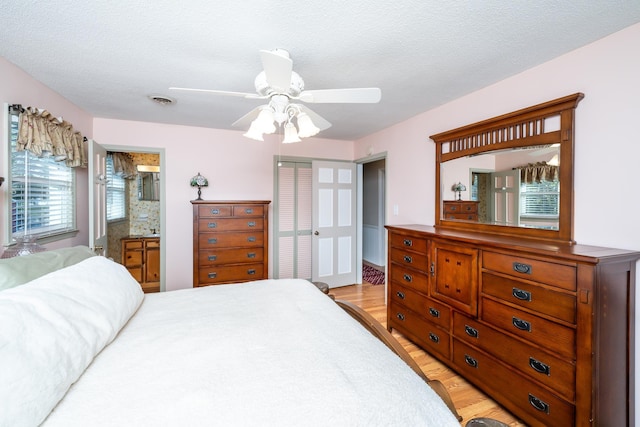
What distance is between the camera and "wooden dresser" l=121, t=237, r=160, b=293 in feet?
13.4

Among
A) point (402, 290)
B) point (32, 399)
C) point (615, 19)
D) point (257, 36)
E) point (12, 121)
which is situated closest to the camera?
point (32, 399)

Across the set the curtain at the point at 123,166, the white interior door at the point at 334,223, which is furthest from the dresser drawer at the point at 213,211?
the curtain at the point at 123,166

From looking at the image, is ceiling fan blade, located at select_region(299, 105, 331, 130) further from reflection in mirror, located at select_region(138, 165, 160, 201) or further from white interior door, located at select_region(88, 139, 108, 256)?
reflection in mirror, located at select_region(138, 165, 160, 201)

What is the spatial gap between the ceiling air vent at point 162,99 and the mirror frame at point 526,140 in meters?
2.64

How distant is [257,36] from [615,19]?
1.95m

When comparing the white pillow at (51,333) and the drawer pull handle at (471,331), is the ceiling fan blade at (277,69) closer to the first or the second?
the white pillow at (51,333)

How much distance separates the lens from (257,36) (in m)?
1.62

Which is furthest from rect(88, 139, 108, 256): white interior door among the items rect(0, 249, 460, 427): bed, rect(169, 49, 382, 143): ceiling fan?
rect(169, 49, 382, 143): ceiling fan

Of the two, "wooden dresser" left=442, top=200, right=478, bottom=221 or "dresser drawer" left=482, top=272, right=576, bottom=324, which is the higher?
"wooden dresser" left=442, top=200, right=478, bottom=221

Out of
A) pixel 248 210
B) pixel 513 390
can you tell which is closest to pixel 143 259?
pixel 248 210

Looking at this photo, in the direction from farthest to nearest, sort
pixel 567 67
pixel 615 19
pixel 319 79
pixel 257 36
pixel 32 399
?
1. pixel 319 79
2. pixel 567 67
3. pixel 257 36
4. pixel 615 19
5. pixel 32 399

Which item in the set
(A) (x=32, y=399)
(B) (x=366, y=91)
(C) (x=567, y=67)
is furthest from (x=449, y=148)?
(A) (x=32, y=399)

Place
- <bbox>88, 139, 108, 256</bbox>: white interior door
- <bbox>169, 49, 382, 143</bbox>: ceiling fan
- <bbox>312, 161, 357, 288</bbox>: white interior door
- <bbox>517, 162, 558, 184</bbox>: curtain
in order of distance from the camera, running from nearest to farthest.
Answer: <bbox>169, 49, 382, 143</bbox>: ceiling fan
<bbox>517, 162, 558, 184</bbox>: curtain
<bbox>88, 139, 108, 256</bbox>: white interior door
<bbox>312, 161, 357, 288</bbox>: white interior door

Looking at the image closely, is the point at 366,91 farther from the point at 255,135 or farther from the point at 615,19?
the point at 615,19
